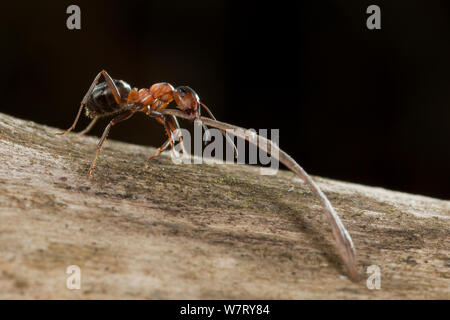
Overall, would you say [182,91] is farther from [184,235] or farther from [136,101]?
[184,235]

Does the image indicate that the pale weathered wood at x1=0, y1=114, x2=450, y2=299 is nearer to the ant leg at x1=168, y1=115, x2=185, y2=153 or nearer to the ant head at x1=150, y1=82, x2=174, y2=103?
the ant leg at x1=168, y1=115, x2=185, y2=153

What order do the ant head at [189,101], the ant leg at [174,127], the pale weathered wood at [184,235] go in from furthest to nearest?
the ant leg at [174,127]
the ant head at [189,101]
the pale weathered wood at [184,235]

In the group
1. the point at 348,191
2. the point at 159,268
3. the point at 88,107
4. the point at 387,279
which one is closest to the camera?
the point at 159,268

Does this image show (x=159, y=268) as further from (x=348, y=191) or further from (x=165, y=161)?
(x=348, y=191)

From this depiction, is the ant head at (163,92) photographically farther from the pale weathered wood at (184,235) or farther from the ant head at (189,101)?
the pale weathered wood at (184,235)

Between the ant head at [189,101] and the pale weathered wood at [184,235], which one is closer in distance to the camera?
the pale weathered wood at [184,235]

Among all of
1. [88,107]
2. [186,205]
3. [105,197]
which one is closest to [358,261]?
[186,205]

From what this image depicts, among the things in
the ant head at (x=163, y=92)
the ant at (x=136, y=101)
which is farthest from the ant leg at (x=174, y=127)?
the ant head at (x=163, y=92)

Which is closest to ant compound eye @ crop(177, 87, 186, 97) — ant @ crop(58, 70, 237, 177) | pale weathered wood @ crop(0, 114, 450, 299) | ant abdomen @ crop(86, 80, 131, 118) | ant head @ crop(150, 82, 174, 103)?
ant @ crop(58, 70, 237, 177)
